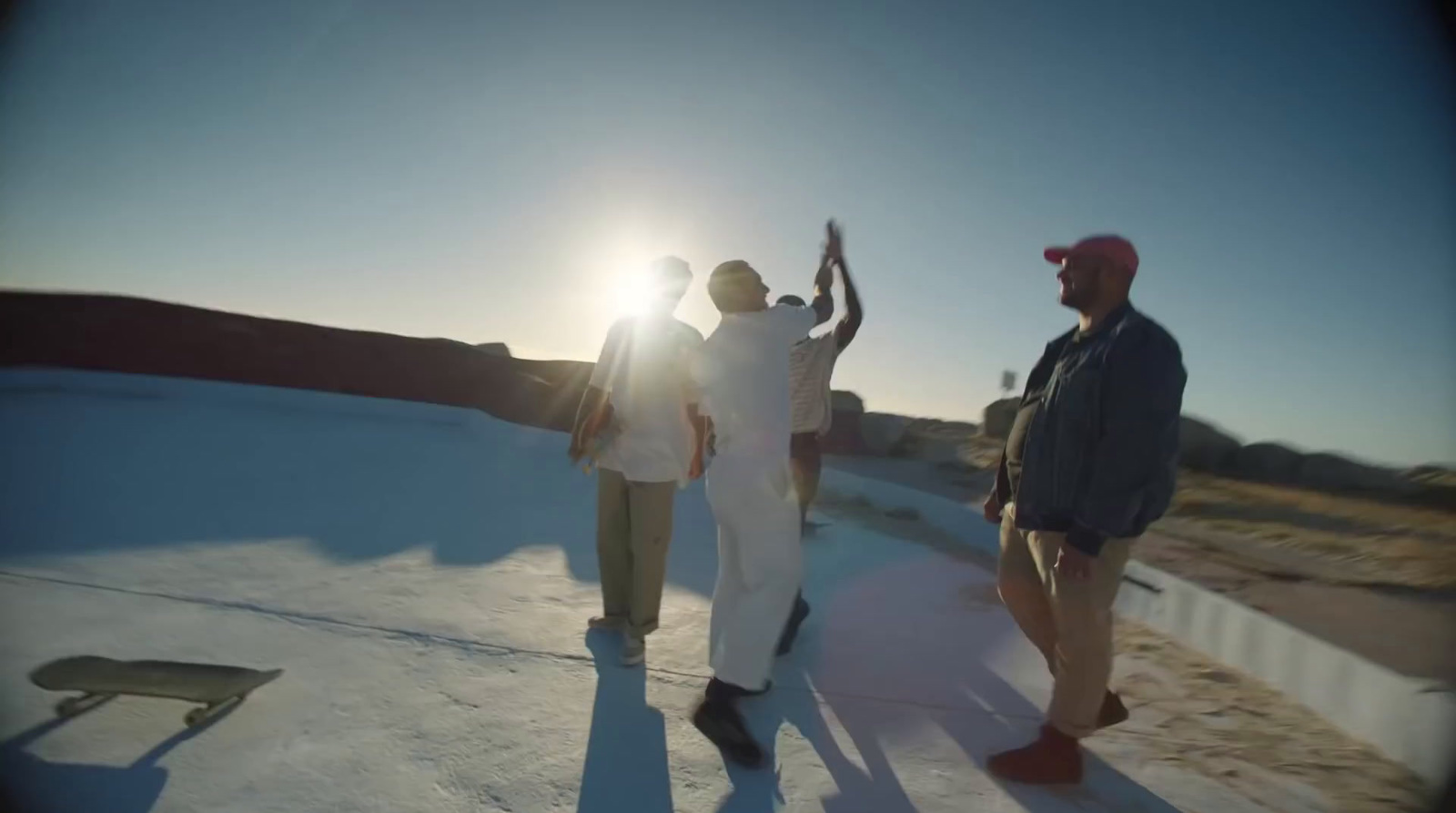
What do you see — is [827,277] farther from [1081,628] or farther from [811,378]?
[1081,628]

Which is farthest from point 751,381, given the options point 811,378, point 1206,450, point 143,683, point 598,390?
point 1206,450

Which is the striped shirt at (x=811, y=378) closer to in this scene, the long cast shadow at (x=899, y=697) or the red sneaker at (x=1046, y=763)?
the long cast shadow at (x=899, y=697)

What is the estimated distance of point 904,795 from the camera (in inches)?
83.5

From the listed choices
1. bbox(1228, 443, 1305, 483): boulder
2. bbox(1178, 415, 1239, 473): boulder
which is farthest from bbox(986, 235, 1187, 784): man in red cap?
bbox(1228, 443, 1305, 483): boulder

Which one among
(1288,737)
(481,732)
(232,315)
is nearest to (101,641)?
(481,732)

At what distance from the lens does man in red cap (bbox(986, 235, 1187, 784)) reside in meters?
2.08

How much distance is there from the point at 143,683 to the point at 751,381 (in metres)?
2.05

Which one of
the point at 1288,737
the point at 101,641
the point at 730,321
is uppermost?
the point at 730,321

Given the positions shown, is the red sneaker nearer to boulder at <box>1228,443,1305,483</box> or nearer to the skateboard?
the skateboard

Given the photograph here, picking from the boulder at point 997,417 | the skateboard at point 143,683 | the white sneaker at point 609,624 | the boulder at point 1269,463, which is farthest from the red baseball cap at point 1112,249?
the boulder at point 997,417

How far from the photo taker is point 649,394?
2.91 m

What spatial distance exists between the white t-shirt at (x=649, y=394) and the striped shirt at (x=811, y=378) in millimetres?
925

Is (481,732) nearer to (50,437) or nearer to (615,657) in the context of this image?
(615,657)

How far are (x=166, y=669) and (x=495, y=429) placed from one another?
6.31 m
